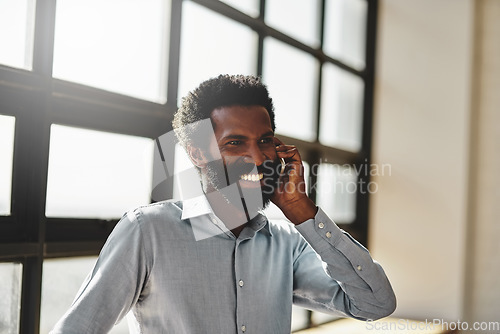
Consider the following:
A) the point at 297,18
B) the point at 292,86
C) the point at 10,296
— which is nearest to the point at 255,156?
the point at 10,296

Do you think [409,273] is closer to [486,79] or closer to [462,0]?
[486,79]

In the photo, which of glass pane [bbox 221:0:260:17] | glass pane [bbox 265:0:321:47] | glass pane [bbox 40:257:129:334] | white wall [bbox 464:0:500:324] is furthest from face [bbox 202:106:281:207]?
white wall [bbox 464:0:500:324]

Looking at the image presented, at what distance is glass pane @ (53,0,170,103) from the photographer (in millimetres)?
1691

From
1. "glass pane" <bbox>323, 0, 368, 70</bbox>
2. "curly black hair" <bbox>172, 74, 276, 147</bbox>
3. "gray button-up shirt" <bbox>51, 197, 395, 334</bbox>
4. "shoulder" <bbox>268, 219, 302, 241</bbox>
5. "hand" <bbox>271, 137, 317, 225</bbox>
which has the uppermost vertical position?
"glass pane" <bbox>323, 0, 368, 70</bbox>

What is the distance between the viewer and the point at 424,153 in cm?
350

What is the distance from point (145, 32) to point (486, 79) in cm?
240

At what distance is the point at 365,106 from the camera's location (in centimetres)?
369

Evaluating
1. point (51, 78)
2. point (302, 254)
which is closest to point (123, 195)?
point (51, 78)

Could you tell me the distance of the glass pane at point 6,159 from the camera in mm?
1487

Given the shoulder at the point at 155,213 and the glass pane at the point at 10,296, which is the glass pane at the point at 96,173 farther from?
the shoulder at the point at 155,213

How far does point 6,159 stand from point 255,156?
726 mm

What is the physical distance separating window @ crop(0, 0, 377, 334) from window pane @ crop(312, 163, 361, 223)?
0.42 m

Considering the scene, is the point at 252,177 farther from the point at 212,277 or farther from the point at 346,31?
the point at 346,31

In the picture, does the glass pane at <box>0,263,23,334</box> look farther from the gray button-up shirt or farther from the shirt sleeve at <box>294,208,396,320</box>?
the shirt sleeve at <box>294,208,396,320</box>
